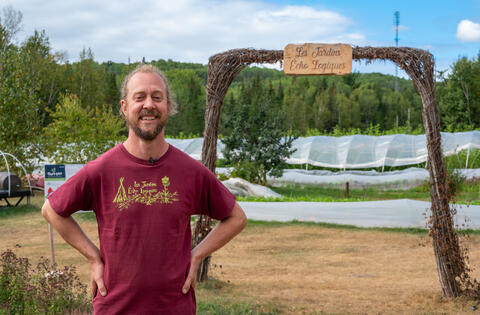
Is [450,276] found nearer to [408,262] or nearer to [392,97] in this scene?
[408,262]

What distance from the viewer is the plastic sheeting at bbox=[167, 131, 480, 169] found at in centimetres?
2106

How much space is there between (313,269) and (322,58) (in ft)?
11.4

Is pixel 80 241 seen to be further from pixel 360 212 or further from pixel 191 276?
pixel 360 212

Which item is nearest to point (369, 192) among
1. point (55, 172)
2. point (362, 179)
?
point (362, 179)

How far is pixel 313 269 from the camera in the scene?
799cm

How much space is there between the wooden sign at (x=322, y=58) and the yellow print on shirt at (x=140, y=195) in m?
4.07

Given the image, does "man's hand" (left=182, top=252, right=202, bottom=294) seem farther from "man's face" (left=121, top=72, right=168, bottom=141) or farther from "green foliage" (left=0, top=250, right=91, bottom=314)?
"green foliage" (left=0, top=250, right=91, bottom=314)

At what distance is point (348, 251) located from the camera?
9258 mm

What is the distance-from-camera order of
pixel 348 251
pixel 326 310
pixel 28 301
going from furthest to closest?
pixel 348 251
pixel 326 310
pixel 28 301

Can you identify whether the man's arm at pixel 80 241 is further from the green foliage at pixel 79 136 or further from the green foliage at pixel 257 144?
the green foliage at pixel 257 144

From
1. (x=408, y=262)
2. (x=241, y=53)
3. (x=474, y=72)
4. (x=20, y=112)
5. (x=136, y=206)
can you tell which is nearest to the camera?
(x=136, y=206)

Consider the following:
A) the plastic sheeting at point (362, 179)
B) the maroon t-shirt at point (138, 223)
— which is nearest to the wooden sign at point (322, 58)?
the maroon t-shirt at point (138, 223)

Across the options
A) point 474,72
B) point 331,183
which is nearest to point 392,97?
point 474,72

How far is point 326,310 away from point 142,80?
4.32m
